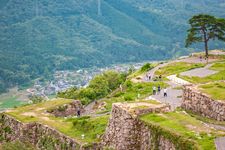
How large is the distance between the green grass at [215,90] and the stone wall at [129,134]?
3.43m

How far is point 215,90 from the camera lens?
30.3 metres

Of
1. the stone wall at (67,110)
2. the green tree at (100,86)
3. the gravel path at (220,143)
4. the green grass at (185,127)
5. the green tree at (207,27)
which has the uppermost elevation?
the green tree at (207,27)

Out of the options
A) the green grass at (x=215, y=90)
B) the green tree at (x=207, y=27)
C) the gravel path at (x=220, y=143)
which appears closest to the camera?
the gravel path at (x=220, y=143)

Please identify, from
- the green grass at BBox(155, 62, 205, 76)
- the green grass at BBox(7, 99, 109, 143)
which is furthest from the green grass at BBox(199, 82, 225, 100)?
the green grass at BBox(155, 62, 205, 76)

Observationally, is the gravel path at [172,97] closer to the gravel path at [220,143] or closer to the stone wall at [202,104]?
the stone wall at [202,104]

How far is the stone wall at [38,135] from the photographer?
33.2 meters

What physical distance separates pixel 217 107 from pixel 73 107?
65.4ft

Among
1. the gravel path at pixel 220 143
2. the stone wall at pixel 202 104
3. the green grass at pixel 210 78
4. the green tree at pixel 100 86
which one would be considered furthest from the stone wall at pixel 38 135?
the green tree at pixel 100 86

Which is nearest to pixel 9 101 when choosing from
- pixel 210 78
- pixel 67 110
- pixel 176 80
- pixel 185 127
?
pixel 176 80

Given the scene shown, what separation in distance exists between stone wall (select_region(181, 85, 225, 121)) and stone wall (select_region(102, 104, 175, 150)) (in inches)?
112

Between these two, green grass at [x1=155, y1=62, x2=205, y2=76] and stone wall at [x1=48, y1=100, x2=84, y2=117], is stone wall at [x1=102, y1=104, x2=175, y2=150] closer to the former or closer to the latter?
stone wall at [x1=48, y1=100, x2=84, y2=117]

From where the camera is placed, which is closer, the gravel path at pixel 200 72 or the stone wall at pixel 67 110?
the stone wall at pixel 67 110

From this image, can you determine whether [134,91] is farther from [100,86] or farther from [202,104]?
[100,86]

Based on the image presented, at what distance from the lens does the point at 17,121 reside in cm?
4028
